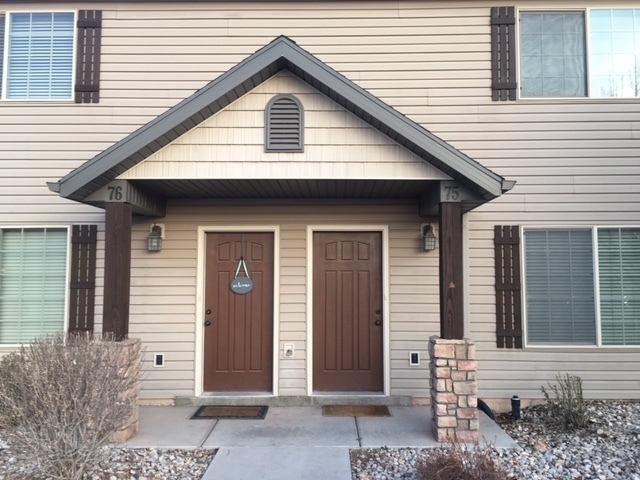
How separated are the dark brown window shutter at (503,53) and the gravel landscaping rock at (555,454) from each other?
13.4 feet

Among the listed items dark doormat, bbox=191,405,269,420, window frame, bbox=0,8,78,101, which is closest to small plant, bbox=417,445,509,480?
dark doormat, bbox=191,405,269,420

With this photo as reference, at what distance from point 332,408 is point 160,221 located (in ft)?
10.6

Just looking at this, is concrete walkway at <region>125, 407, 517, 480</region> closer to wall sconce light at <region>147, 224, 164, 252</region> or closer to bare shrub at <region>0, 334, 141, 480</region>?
bare shrub at <region>0, 334, 141, 480</region>

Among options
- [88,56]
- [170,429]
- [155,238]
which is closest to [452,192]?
[155,238]

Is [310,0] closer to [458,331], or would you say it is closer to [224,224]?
[224,224]

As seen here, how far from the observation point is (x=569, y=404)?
5.12 m

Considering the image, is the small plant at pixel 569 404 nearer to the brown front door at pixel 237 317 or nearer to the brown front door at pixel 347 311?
the brown front door at pixel 347 311

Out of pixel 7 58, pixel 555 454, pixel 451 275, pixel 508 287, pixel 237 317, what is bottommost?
pixel 555 454

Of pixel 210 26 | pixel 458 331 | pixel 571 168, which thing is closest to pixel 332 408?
pixel 458 331

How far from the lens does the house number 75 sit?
4.74 m

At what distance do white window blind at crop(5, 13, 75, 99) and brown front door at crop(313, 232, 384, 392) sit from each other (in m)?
4.10

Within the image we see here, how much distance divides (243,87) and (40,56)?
356 cm

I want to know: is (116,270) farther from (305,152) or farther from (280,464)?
(280,464)

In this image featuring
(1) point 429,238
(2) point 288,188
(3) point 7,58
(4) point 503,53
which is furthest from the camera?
(3) point 7,58
